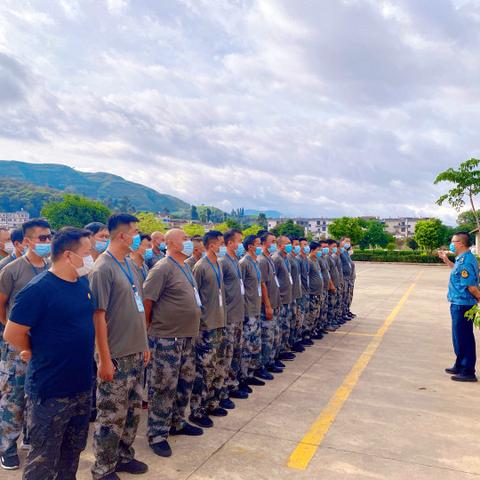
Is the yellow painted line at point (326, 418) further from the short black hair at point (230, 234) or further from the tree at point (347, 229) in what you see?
the tree at point (347, 229)

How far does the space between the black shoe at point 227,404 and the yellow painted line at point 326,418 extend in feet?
2.93

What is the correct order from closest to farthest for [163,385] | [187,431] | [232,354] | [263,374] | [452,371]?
[163,385] < [187,431] < [232,354] < [263,374] < [452,371]

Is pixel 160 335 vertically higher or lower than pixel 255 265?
lower

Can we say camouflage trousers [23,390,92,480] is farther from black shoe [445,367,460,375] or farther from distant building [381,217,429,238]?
distant building [381,217,429,238]

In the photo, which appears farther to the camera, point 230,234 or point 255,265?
point 255,265

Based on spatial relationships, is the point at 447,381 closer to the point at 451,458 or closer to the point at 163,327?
the point at 451,458

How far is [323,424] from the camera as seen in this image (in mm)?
4223

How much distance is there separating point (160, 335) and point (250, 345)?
6.04 ft

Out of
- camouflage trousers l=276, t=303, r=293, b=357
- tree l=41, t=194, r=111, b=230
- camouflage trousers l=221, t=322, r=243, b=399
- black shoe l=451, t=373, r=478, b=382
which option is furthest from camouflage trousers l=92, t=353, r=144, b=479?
tree l=41, t=194, r=111, b=230

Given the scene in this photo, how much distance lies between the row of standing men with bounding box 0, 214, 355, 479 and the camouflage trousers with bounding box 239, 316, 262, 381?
1 cm

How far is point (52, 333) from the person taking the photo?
251cm

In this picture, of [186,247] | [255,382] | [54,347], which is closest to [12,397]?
[54,347]

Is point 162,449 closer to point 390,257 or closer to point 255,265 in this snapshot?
point 255,265

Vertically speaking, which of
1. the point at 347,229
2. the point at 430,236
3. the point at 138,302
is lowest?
the point at 138,302
